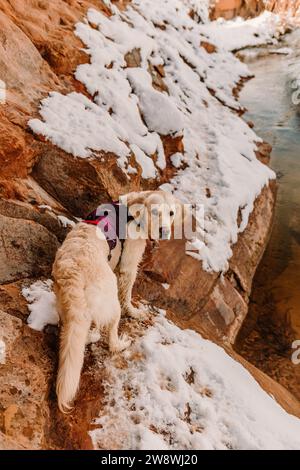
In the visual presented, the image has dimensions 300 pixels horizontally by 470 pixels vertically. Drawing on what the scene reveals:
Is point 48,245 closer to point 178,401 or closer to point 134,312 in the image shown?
point 134,312

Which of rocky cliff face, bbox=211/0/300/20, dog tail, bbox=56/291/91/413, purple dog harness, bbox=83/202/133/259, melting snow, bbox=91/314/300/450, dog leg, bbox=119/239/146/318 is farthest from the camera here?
rocky cliff face, bbox=211/0/300/20

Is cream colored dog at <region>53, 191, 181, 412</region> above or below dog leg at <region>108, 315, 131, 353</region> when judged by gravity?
above

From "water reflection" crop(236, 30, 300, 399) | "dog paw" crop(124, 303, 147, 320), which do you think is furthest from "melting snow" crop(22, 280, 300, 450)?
"water reflection" crop(236, 30, 300, 399)

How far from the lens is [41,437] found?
2.75m

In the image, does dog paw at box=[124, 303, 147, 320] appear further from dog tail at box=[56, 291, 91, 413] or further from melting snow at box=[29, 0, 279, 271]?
melting snow at box=[29, 0, 279, 271]

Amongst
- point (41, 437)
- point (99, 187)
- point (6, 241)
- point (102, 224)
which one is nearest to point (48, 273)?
point (6, 241)

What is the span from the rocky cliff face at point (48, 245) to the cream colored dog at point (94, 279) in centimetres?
30

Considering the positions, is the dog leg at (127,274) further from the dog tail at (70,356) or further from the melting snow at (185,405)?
the dog tail at (70,356)

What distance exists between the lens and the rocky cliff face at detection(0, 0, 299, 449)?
2973 millimetres

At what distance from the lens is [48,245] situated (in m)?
4.41

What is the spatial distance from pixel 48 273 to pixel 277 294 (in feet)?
14.3

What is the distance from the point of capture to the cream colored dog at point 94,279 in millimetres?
2879

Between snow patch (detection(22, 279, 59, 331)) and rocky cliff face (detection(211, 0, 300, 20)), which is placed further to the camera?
rocky cliff face (detection(211, 0, 300, 20))

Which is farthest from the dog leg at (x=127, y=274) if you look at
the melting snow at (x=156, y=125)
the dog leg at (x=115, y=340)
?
the melting snow at (x=156, y=125)
